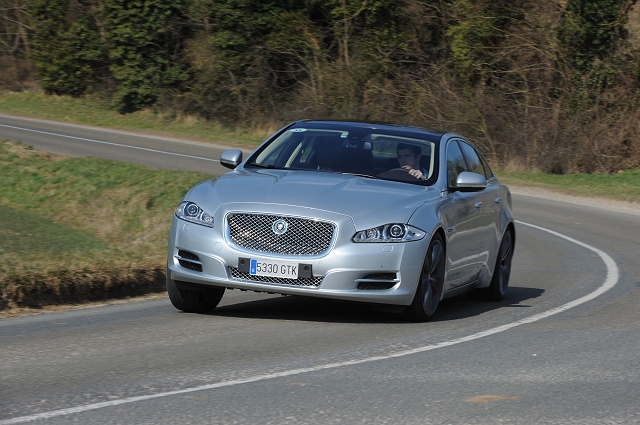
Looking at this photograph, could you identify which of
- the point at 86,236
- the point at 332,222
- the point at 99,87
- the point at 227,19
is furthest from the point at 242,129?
the point at 332,222

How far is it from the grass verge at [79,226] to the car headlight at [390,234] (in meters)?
2.97

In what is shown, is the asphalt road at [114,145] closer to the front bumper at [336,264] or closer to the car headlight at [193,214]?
the car headlight at [193,214]

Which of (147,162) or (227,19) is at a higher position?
(227,19)

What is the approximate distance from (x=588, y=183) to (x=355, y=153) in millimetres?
19110

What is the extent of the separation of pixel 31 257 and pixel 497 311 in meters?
4.55

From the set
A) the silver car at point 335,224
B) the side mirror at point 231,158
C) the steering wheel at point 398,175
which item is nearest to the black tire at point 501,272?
the silver car at point 335,224

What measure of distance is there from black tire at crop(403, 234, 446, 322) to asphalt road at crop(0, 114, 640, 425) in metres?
0.12

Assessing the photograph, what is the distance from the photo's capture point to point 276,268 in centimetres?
789

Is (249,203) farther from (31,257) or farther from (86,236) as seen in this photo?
(86,236)

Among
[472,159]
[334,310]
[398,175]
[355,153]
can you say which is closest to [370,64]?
[472,159]

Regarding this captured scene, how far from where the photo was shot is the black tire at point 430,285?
27.6ft

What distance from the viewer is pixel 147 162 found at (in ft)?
82.9

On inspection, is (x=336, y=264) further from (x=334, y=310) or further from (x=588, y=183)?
(x=588, y=183)

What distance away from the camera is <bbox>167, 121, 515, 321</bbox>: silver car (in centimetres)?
793
